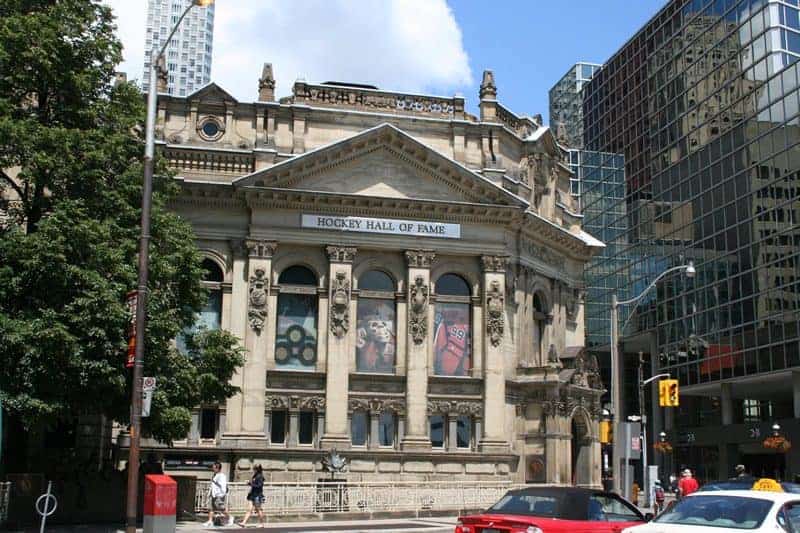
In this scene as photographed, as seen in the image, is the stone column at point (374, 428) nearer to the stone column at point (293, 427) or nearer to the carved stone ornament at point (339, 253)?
the stone column at point (293, 427)

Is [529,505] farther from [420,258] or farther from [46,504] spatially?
[420,258]

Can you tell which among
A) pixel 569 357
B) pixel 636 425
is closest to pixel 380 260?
pixel 569 357

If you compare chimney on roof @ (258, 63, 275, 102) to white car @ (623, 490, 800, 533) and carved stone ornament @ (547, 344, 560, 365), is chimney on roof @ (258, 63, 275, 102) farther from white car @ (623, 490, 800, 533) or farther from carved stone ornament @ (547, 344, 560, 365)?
white car @ (623, 490, 800, 533)

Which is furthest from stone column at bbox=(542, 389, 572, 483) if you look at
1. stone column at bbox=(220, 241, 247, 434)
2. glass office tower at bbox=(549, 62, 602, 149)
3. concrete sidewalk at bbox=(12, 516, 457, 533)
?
glass office tower at bbox=(549, 62, 602, 149)

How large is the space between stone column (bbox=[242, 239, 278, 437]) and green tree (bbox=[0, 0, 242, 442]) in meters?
9.98

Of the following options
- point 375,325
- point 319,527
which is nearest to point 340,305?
point 375,325

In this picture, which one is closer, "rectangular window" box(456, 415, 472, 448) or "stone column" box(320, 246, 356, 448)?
"stone column" box(320, 246, 356, 448)

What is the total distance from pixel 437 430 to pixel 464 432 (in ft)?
4.42

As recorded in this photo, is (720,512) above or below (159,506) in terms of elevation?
above

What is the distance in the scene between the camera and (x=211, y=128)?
47.1 metres

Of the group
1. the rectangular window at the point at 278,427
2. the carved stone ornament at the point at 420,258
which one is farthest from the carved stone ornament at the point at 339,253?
the rectangular window at the point at 278,427

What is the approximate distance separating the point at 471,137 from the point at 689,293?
1204 inches

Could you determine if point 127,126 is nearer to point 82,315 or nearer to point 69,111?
point 69,111

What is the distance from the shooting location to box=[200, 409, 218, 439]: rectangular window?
4366 cm
